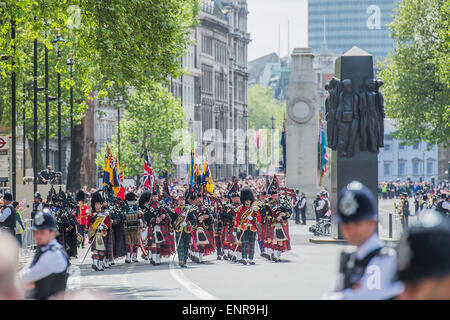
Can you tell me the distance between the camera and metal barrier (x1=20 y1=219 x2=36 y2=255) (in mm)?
29453

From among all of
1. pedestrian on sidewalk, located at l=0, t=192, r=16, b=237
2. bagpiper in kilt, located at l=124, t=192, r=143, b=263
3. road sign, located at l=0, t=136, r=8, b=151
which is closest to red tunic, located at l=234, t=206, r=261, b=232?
bagpiper in kilt, located at l=124, t=192, r=143, b=263

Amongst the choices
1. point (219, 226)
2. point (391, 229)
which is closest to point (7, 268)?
point (219, 226)

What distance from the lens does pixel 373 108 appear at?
1182 inches

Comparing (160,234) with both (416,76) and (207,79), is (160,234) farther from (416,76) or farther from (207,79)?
(207,79)

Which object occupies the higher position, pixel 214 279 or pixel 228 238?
pixel 228 238

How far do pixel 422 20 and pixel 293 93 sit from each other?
1654 centimetres

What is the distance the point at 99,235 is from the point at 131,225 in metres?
1.89

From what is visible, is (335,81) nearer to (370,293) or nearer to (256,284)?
(256,284)

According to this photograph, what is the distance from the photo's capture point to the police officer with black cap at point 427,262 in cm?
493

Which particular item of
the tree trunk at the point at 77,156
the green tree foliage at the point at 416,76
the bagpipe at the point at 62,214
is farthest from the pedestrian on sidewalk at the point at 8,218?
the green tree foliage at the point at 416,76

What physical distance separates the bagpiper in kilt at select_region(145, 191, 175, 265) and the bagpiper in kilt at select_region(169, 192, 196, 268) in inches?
8.7

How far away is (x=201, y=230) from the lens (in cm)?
2541

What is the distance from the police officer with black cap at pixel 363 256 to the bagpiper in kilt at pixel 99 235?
58.7ft
